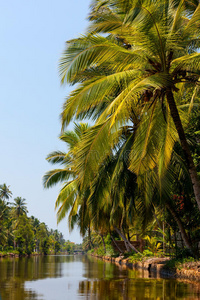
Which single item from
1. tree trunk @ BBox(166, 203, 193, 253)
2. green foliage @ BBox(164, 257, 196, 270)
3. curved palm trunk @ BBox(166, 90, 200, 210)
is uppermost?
curved palm trunk @ BBox(166, 90, 200, 210)

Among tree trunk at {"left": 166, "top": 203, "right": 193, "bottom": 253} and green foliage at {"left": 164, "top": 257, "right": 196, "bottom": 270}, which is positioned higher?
tree trunk at {"left": 166, "top": 203, "right": 193, "bottom": 253}

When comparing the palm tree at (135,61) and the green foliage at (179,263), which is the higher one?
the palm tree at (135,61)

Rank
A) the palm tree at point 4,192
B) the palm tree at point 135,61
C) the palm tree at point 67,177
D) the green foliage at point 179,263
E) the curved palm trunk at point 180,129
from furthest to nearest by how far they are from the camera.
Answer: the palm tree at point 4,192, the palm tree at point 67,177, the green foliage at point 179,263, the curved palm trunk at point 180,129, the palm tree at point 135,61

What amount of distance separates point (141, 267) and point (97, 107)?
9595 mm

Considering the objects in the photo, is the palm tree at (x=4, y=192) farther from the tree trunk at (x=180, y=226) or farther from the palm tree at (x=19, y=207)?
the tree trunk at (x=180, y=226)

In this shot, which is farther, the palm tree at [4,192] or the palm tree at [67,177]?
the palm tree at [4,192]

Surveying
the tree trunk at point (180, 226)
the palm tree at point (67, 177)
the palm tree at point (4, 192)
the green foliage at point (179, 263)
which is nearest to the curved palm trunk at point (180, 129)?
the green foliage at point (179, 263)

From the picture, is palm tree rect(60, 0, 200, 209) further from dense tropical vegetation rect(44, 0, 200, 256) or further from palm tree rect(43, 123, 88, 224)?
palm tree rect(43, 123, 88, 224)

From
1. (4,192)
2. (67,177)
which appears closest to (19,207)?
(4,192)

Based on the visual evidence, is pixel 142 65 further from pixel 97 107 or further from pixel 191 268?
pixel 191 268

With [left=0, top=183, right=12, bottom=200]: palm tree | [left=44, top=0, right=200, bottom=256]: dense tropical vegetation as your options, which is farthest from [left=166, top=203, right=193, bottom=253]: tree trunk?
[left=0, top=183, right=12, bottom=200]: palm tree

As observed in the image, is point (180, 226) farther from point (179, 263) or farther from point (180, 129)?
point (180, 129)

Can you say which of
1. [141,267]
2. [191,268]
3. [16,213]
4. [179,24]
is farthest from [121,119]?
[16,213]

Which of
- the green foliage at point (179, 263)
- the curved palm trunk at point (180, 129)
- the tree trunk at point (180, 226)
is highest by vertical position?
the curved palm trunk at point (180, 129)
